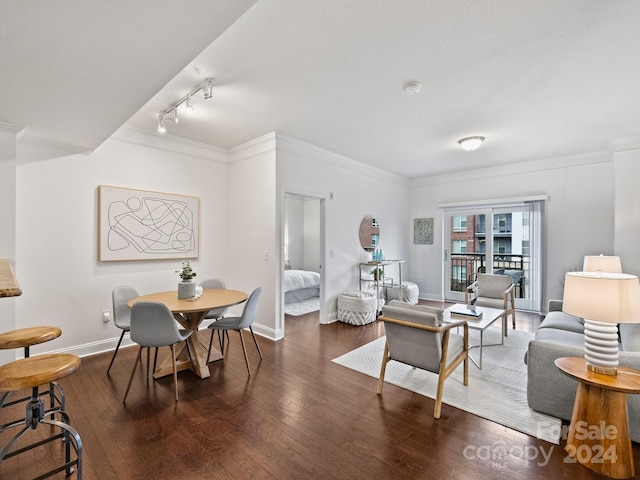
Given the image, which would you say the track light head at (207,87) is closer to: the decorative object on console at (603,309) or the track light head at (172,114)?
Answer: the track light head at (172,114)

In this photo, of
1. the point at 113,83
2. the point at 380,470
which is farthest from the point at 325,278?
the point at 113,83

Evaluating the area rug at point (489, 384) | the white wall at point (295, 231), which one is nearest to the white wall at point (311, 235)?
the white wall at point (295, 231)

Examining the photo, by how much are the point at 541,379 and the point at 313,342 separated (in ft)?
8.16

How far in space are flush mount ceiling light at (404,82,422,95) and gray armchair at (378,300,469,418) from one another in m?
2.03

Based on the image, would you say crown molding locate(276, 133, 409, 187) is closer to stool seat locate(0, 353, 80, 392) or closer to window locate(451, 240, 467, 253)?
window locate(451, 240, 467, 253)

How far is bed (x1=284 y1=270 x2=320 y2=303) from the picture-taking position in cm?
613

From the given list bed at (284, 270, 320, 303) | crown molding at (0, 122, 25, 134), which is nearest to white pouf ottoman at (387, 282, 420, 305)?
bed at (284, 270, 320, 303)

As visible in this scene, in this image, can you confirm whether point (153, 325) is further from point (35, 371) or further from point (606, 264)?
point (606, 264)

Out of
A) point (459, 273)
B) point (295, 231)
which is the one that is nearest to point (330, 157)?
point (459, 273)

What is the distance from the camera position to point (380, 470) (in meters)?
1.79

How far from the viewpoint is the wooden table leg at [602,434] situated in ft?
5.71

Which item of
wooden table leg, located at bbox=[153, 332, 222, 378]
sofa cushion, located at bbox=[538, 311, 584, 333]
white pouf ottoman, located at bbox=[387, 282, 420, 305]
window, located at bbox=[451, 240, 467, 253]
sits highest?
window, located at bbox=[451, 240, 467, 253]

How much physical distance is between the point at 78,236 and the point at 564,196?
722 cm

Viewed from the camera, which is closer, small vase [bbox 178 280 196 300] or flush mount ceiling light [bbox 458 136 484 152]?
small vase [bbox 178 280 196 300]
